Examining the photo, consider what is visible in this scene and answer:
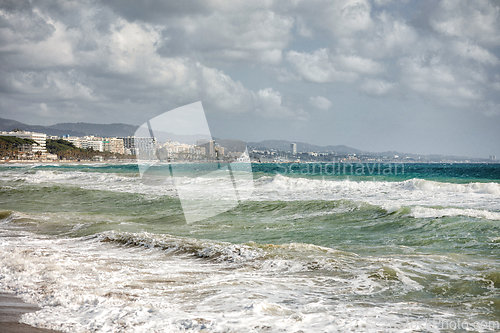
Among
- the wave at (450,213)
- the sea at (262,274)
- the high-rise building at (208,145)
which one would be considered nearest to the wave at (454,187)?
the wave at (450,213)

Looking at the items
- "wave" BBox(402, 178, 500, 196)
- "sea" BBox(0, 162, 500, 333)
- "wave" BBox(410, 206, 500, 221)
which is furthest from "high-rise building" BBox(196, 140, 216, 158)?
"wave" BBox(402, 178, 500, 196)

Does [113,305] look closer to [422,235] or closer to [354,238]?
[354,238]

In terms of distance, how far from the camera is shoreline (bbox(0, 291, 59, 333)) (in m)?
3.46

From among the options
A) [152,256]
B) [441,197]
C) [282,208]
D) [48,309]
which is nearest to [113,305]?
[48,309]

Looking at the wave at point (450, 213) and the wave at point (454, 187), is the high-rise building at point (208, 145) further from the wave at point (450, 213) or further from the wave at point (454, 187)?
the wave at point (454, 187)

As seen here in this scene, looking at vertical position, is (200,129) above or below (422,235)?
above

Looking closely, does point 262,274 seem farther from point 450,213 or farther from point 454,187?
point 454,187

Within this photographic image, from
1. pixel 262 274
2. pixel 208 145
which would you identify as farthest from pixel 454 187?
pixel 262 274

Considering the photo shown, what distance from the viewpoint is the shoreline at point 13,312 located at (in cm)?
346

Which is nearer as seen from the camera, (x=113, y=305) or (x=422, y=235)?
(x=113, y=305)

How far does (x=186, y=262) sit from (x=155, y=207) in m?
11.5

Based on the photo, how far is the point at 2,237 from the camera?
942 centimetres

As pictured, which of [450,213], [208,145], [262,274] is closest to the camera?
[262,274]

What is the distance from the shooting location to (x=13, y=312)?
155 inches
